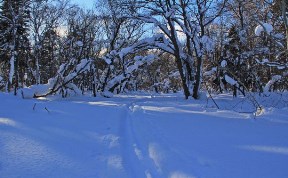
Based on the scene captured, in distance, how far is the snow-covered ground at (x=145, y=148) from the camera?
4.79m

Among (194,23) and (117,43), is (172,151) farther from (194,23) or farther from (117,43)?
(117,43)

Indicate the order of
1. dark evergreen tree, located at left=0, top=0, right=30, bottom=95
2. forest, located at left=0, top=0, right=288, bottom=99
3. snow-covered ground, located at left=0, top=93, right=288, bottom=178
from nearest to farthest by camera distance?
1. snow-covered ground, located at left=0, top=93, right=288, bottom=178
2. forest, located at left=0, top=0, right=288, bottom=99
3. dark evergreen tree, located at left=0, top=0, right=30, bottom=95

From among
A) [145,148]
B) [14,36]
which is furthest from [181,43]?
[145,148]

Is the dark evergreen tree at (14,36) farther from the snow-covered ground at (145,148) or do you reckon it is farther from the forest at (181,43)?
the snow-covered ground at (145,148)

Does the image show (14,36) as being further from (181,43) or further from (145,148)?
(145,148)

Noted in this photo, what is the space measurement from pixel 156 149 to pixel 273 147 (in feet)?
6.75

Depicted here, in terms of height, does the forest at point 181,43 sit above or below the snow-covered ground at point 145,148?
above

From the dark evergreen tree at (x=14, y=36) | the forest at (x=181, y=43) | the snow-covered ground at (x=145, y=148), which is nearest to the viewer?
the snow-covered ground at (x=145, y=148)

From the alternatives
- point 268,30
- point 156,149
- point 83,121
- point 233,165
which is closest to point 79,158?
point 156,149

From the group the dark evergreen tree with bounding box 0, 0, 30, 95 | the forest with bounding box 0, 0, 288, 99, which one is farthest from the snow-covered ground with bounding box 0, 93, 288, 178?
the dark evergreen tree with bounding box 0, 0, 30, 95

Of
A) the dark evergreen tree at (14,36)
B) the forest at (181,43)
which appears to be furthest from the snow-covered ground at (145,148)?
the dark evergreen tree at (14,36)

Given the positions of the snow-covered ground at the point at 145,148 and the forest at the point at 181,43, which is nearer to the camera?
the snow-covered ground at the point at 145,148

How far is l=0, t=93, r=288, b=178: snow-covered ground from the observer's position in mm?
4789

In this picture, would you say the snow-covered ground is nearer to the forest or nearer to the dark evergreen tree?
the forest
